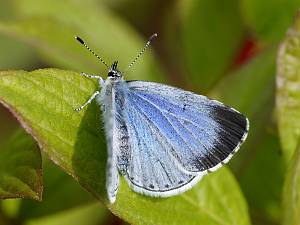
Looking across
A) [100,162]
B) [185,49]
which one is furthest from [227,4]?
[100,162]

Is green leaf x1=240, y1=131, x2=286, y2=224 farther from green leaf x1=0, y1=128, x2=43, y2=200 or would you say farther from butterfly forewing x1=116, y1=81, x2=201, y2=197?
green leaf x1=0, y1=128, x2=43, y2=200

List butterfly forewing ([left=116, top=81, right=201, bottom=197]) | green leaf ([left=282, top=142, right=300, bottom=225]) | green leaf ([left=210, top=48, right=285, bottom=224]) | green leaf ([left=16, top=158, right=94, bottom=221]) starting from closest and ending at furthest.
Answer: green leaf ([left=282, top=142, right=300, bottom=225])
butterfly forewing ([left=116, top=81, right=201, bottom=197])
green leaf ([left=16, top=158, right=94, bottom=221])
green leaf ([left=210, top=48, right=285, bottom=224])

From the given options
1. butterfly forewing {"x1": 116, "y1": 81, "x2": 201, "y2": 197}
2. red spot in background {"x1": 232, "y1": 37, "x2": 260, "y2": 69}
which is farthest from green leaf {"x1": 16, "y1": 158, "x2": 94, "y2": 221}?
red spot in background {"x1": 232, "y1": 37, "x2": 260, "y2": 69}

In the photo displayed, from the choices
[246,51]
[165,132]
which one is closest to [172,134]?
[165,132]

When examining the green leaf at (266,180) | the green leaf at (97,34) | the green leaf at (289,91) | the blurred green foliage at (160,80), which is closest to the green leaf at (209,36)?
the blurred green foliage at (160,80)

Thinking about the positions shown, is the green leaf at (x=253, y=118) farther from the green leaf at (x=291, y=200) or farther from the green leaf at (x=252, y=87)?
the green leaf at (x=291, y=200)

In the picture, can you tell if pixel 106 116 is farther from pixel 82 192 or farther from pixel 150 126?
pixel 82 192
